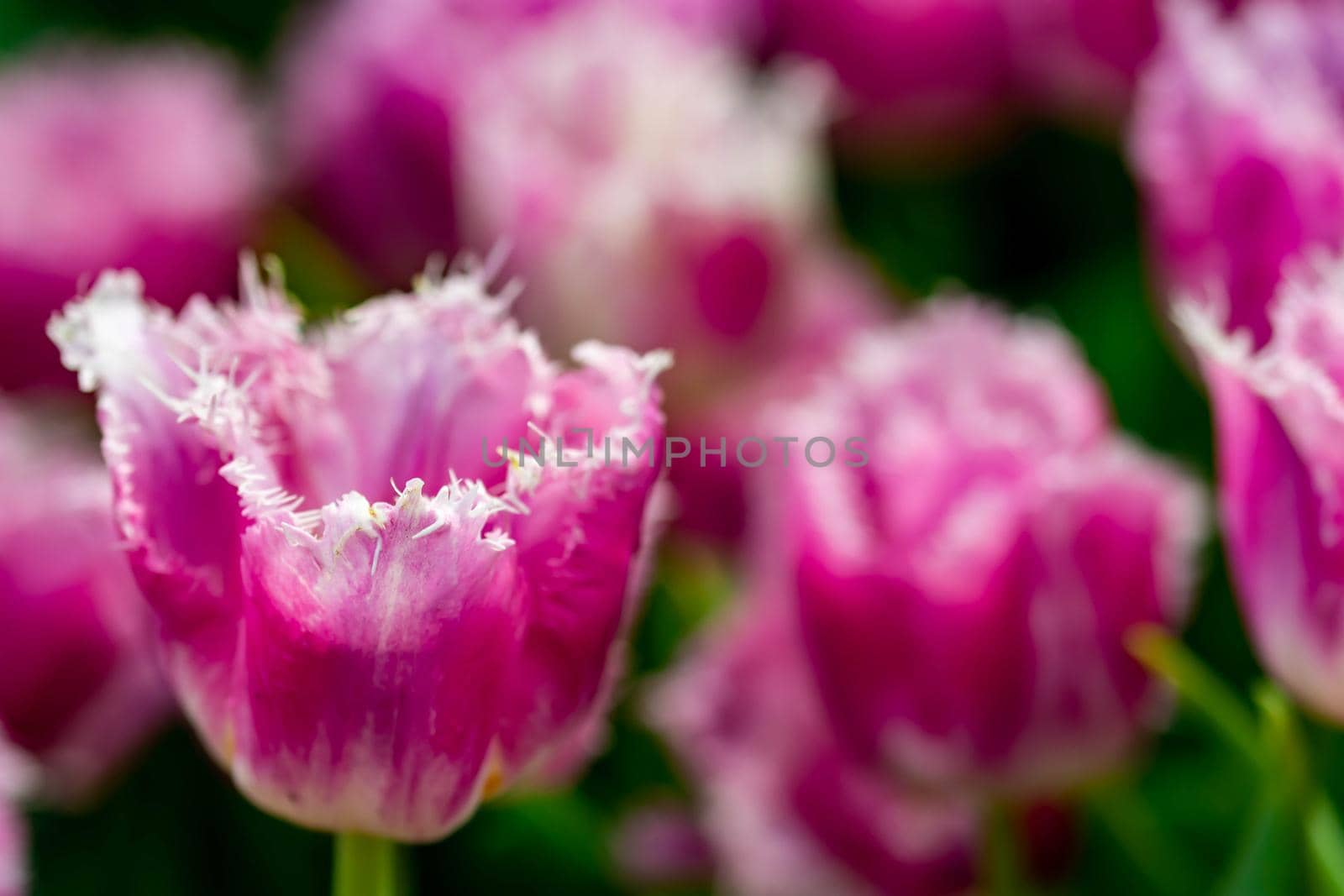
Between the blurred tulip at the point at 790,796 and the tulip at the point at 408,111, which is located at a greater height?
the tulip at the point at 408,111

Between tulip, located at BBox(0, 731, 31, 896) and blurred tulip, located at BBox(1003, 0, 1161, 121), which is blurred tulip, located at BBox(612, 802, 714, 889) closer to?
tulip, located at BBox(0, 731, 31, 896)

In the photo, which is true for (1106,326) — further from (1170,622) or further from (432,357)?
(432,357)

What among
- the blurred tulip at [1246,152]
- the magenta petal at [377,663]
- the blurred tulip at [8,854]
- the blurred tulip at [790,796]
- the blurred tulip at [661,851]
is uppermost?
the blurred tulip at [1246,152]

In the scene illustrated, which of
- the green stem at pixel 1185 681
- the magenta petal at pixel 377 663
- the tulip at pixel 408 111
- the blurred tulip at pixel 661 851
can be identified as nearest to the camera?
the magenta petal at pixel 377 663

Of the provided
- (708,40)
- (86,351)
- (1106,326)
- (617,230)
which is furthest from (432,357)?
(1106,326)

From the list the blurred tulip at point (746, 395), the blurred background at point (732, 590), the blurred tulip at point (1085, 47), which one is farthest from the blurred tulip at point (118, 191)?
the blurred tulip at point (1085, 47)

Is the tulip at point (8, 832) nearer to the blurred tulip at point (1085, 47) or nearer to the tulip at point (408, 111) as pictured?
the tulip at point (408, 111)

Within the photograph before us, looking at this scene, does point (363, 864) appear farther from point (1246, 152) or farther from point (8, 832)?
point (1246, 152)
